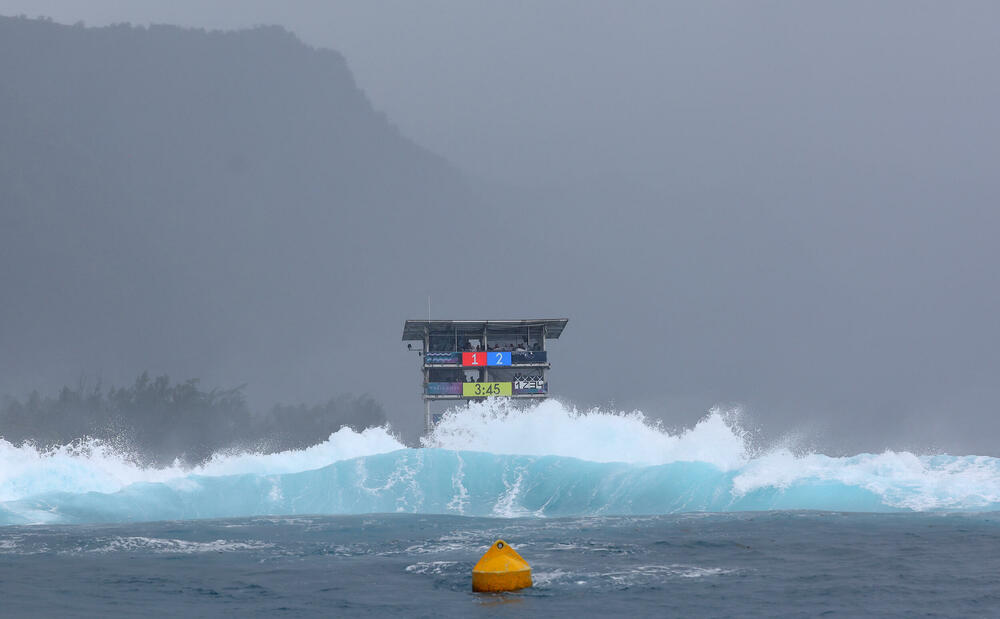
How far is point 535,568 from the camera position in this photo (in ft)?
68.0

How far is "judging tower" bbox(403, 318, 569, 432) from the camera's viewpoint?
2832 inches

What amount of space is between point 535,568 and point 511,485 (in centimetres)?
2265

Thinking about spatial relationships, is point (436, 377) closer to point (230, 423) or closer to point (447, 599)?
point (447, 599)

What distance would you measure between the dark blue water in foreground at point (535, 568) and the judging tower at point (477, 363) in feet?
132

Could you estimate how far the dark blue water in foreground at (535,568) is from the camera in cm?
1644

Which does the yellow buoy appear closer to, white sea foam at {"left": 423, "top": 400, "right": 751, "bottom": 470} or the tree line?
white sea foam at {"left": 423, "top": 400, "right": 751, "bottom": 470}

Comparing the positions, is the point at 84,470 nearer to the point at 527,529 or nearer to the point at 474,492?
the point at 474,492

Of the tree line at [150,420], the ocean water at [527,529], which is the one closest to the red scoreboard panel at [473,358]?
the ocean water at [527,529]

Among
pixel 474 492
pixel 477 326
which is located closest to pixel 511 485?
pixel 474 492

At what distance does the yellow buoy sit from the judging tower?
5241cm

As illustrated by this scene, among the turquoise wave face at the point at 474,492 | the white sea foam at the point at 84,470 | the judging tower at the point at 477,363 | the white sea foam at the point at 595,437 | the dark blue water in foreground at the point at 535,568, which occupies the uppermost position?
the judging tower at the point at 477,363

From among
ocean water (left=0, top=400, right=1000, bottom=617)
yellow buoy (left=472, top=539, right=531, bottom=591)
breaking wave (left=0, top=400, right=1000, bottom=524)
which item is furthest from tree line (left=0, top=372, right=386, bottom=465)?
yellow buoy (left=472, top=539, right=531, bottom=591)

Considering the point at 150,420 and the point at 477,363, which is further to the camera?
the point at 150,420

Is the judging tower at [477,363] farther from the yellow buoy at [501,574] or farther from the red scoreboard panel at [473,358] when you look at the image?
the yellow buoy at [501,574]
